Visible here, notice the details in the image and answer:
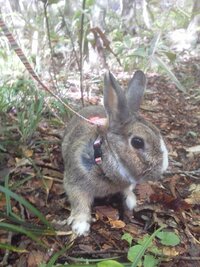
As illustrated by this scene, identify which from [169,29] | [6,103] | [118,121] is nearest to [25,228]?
[118,121]

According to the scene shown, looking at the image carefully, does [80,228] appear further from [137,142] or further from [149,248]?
[137,142]

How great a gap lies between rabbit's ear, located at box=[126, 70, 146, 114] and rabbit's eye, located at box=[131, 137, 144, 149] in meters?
0.44

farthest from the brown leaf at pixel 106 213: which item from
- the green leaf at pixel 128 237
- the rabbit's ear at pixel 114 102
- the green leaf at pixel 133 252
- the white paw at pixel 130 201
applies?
the rabbit's ear at pixel 114 102

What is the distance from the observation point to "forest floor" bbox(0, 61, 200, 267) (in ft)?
8.68

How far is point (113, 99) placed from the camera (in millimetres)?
2865

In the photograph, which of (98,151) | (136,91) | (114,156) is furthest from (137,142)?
(136,91)

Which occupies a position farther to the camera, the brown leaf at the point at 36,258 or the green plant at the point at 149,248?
the brown leaf at the point at 36,258

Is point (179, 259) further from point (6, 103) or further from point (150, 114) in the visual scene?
point (150, 114)

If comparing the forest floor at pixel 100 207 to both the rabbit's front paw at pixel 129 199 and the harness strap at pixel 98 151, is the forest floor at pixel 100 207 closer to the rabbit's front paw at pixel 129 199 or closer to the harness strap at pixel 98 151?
the rabbit's front paw at pixel 129 199

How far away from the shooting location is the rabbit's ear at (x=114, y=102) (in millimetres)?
2807

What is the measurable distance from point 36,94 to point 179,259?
2.62 meters

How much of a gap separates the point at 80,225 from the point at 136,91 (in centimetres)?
113

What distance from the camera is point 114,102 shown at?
2877 mm

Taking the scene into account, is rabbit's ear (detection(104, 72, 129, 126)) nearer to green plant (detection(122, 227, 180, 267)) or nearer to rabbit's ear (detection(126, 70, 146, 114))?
rabbit's ear (detection(126, 70, 146, 114))
